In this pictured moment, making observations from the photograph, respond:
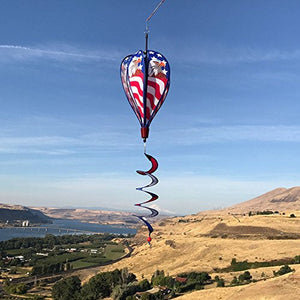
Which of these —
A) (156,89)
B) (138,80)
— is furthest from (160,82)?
(138,80)

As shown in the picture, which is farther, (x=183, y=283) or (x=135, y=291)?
(x=183, y=283)

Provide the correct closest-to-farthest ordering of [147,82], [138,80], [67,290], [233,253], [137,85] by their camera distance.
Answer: [147,82] → [138,80] → [137,85] → [67,290] → [233,253]

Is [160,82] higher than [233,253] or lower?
higher

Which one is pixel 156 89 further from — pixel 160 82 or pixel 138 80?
pixel 138 80

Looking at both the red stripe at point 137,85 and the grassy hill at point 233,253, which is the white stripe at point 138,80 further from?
the grassy hill at point 233,253

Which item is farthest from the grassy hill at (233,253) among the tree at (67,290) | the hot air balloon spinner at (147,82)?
the hot air balloon spinner at (147,82)

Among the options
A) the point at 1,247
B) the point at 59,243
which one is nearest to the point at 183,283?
the point at 1,247

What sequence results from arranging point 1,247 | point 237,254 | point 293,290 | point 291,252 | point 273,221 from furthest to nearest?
point 1,247, point 273,221, point 237,254, point 291,252, point 293,290

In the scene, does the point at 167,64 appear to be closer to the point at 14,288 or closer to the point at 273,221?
the point at 14,288
